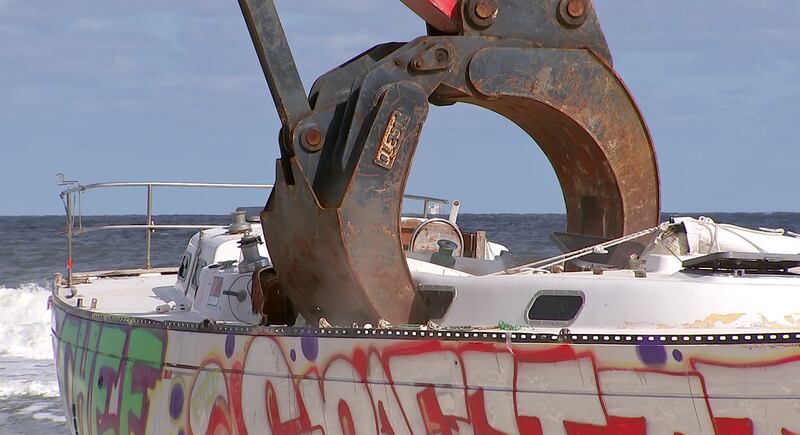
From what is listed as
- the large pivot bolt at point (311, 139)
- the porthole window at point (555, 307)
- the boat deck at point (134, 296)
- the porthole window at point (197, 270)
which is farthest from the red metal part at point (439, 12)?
the porthole window at point (197, 270)

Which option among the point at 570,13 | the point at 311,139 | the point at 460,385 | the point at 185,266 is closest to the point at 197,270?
the point at 185,266

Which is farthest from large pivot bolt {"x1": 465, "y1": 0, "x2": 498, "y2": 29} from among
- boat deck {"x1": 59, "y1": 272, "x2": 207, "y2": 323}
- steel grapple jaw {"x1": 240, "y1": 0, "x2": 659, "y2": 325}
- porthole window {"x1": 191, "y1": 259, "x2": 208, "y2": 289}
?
porthole window {"x1": 191, "y1": 259, "x2": 208, "y2": 289}

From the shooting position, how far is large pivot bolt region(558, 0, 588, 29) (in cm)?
812

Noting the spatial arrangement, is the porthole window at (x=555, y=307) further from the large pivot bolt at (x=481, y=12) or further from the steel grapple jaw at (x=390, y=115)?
the large pivot bolt at (x=481, y=12)

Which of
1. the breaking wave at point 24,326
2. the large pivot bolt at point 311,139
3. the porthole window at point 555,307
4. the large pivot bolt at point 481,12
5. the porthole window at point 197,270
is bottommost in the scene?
the breaking wave at point 24,326

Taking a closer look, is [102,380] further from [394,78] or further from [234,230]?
[394,78]

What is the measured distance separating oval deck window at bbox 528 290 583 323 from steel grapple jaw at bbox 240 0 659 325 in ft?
3.10

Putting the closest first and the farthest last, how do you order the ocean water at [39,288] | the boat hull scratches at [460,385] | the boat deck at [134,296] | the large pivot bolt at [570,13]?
1. the boat hull scratches at [460,385]
2. the large pivot bolt at [570,13]
3. the boat deck at [134,296]
4. the ocean water at [39,288]

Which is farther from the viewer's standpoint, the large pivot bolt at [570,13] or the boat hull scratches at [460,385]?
the large pivot bolt at [570,13]

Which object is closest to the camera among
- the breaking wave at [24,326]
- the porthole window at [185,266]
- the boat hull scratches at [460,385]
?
the boat hull scratches at [460,385]

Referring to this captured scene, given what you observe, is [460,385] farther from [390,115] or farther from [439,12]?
[439,12]

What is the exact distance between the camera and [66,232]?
12.4 meters

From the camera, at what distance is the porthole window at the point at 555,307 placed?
695cm

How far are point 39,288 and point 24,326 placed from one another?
592 centimetres
